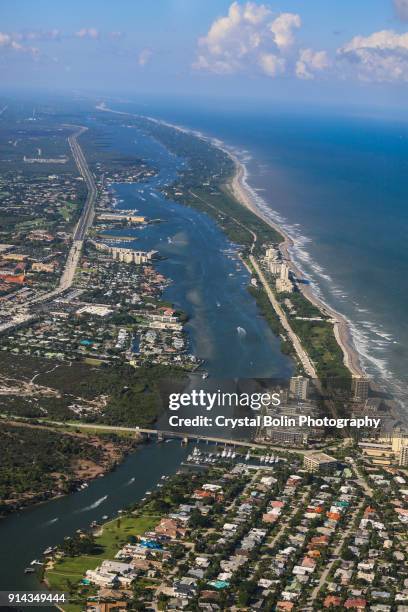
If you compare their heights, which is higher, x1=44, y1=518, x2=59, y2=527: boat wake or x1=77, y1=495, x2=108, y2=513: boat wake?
x1=77, y1=495, x2=108, y2=513: boat wake

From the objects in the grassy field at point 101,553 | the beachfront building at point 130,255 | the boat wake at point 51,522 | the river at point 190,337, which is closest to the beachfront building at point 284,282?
the river at point 190,337

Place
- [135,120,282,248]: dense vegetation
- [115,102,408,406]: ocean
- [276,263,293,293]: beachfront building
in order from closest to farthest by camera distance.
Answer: [115,102,408,406]: ocean < [276,263,293,293]: beachfront building < [135,120,282,248]: dense vegetation

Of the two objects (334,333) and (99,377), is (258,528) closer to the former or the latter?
(99,377)

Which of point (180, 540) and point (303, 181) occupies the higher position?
point (303, 181)

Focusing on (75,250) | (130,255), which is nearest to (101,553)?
(130,255)

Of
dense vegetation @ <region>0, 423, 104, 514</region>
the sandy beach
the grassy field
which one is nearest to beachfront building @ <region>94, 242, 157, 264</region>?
the sandy beach

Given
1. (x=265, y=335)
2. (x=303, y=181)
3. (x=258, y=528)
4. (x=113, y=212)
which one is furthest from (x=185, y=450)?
(x=303, y=181)

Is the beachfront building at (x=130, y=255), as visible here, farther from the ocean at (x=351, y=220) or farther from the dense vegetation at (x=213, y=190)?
the ocean at (x=351, y=220)

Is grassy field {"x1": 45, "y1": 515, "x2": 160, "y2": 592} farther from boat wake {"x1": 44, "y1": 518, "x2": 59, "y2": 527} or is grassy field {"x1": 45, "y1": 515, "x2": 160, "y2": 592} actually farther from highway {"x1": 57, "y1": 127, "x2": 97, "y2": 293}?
highway {"x1": 57, "y1": 127, "x2": 97, "y2": 293}
